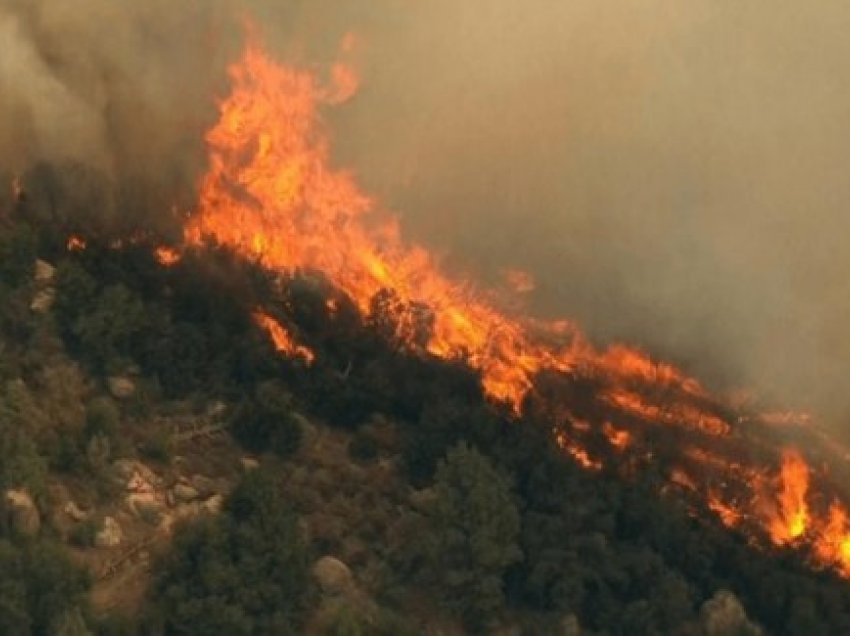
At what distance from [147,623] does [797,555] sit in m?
29.6

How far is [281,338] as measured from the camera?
68.4 m

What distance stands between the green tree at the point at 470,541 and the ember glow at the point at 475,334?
902cm

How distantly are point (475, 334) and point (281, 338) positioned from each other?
8.96 m

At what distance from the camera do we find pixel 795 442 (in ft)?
247

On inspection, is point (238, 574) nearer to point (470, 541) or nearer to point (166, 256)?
point (470, 541)

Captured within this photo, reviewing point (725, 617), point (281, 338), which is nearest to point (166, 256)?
point (281, 338)

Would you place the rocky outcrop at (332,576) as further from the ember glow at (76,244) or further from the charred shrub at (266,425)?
the ember glow at (76,244)

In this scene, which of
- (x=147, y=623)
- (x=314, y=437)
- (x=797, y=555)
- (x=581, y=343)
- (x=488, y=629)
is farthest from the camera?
(x=581, y=343)

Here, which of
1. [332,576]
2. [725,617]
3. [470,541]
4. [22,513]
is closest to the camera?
[22,513]

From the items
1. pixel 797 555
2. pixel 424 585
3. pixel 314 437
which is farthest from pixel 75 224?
pixel 797 555

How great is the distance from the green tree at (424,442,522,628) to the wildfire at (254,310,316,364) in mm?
10008

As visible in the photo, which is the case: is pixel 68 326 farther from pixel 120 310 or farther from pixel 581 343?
pixel 581 343

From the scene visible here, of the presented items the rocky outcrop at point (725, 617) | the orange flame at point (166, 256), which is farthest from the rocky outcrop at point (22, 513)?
the rocky outcrop at point (725, 617)

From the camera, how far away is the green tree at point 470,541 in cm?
5856
